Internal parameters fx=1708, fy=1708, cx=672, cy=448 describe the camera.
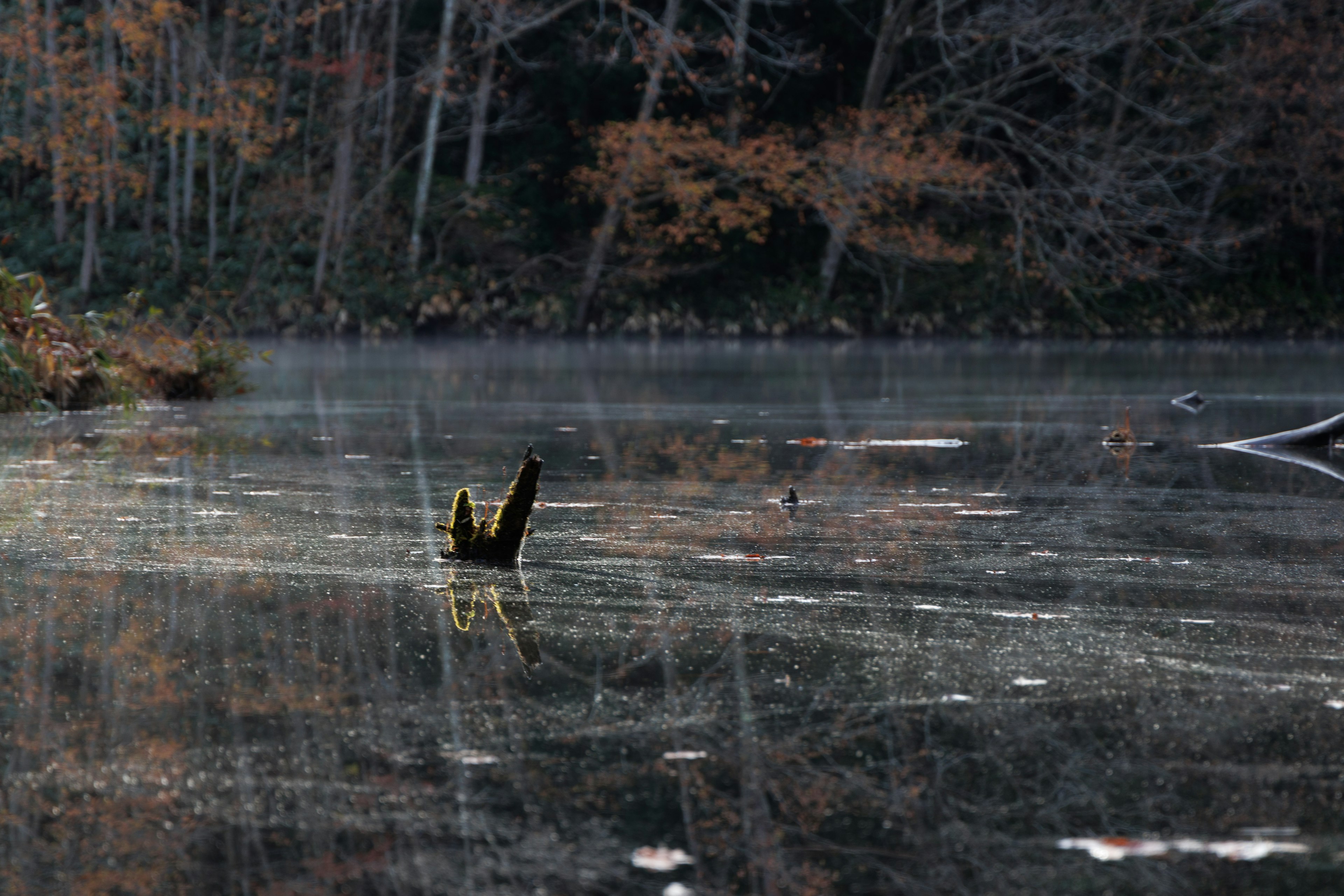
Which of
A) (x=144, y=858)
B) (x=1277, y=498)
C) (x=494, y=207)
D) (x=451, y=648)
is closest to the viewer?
(x=144, y=858)

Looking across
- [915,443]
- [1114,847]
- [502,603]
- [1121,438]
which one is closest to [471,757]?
[1114,847]

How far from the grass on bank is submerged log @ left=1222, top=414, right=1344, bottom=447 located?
8.95 meters

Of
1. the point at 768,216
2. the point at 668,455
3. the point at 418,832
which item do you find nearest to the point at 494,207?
the point at 768,216

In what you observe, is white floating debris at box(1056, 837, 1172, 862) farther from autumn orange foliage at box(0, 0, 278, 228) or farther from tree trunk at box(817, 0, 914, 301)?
tree trunk at box(817, 0, 914, 301)

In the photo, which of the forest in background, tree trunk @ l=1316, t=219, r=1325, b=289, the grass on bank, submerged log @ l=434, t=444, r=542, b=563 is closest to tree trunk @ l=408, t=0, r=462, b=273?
the forest in background

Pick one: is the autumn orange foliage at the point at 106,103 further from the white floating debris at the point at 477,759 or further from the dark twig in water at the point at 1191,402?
the white floating debris at the point at 477,759

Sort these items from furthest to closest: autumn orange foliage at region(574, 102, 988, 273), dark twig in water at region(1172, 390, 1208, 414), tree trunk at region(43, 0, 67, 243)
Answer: autumn orange foliage at region(574, 102, 988, 273) < tree trunk at region(43, 0, 67, 243) < dark twig in water at region(1172, 390, 1208, 414)

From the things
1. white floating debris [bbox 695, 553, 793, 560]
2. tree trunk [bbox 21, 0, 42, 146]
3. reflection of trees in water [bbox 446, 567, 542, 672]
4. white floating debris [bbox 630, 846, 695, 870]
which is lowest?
white floating debris [bbox 630, 846, 695, 870]

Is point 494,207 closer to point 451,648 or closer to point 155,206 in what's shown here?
point 155,206

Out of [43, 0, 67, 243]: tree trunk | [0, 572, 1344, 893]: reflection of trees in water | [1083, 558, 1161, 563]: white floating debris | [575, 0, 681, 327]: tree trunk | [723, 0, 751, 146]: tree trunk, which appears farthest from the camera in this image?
[723, 0, 751, 146]: tree trunk

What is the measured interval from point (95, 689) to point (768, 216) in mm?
28811

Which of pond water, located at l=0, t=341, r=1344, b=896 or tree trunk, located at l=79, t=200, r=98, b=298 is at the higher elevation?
tree trunk, located at l=79, t=200, r=98, b=298

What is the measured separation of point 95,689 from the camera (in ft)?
13.6

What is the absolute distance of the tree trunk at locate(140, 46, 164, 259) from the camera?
29.9 meters
